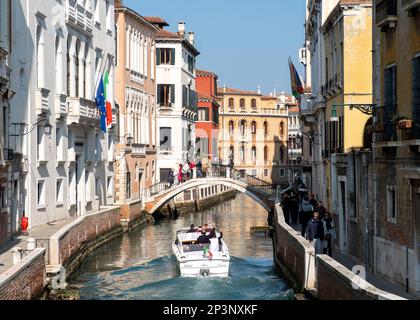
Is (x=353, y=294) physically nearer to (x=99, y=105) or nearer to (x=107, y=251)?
(x=107, y=251)

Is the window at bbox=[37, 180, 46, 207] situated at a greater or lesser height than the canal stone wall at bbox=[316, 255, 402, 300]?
greater

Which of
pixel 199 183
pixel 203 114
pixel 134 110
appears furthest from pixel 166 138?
pixel 203 114

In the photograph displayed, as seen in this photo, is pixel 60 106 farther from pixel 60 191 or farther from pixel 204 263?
pixel 204 263

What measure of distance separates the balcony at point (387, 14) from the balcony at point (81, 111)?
17.1m

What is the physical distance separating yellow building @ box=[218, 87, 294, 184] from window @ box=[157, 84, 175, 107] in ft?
121

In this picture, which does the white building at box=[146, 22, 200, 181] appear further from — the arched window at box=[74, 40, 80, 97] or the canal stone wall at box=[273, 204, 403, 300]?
the canal stone wall at box=[273, 204, 403, 300]

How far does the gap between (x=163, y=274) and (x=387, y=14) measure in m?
11.6

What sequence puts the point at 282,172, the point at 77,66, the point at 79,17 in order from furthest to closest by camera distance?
1. the point at 282,172
2. the point at 77,66
3. the point at 79,17

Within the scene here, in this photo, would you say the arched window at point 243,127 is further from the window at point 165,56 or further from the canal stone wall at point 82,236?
the canal stone wall at point 82,236

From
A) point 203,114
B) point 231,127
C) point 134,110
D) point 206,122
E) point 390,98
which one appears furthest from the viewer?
point 231,127

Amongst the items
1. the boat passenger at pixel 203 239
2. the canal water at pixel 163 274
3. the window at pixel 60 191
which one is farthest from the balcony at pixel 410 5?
the window at pixel 60 191

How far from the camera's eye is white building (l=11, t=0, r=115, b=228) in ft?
96.4

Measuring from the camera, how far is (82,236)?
30.5m

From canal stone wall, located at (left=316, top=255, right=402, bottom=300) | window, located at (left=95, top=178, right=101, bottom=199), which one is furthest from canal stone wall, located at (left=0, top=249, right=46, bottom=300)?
window, located at (left=95, top=178, right=101, bottom=199)
